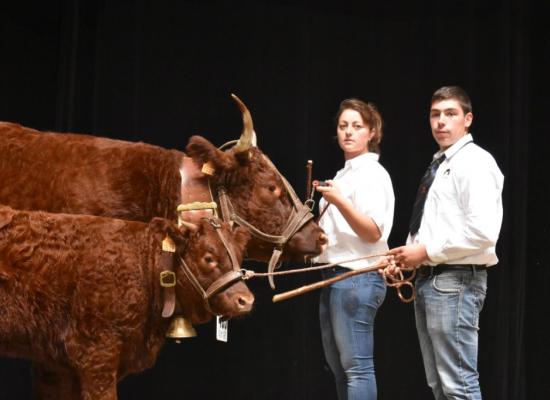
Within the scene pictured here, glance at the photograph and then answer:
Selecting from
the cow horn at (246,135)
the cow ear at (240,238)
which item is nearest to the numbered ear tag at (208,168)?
the cow horn at (246,135)

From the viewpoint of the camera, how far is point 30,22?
470 centimetres

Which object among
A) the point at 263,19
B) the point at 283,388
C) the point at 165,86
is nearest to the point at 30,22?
the point at 165,86

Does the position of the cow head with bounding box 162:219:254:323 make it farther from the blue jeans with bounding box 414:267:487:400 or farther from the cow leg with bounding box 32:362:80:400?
the blue jeans with bounding box 414:267:487:400

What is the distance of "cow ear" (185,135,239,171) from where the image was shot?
11.1 feet

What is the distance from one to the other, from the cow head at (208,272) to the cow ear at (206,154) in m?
0.61

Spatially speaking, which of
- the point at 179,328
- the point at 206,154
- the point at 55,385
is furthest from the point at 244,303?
the point at 206,154

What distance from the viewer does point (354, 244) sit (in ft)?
12.4

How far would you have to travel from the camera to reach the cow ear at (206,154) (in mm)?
3371

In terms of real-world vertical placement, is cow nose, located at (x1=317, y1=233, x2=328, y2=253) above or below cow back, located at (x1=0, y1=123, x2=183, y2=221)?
below

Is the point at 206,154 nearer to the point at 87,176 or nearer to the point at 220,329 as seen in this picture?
the point at 87,176

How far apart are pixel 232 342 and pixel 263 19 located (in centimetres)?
177

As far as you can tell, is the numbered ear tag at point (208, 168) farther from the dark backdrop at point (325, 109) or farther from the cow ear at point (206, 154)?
the dark backdrop at point (325, 109)

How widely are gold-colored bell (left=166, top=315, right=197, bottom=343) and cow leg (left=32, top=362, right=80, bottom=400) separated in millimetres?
349

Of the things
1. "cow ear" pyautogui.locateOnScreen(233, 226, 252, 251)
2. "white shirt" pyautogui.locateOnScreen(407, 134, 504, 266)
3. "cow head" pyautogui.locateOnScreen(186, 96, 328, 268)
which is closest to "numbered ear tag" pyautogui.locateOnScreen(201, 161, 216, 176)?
"cow head" pyautogui.locateOnScreen(186, 96, 328, 268)
